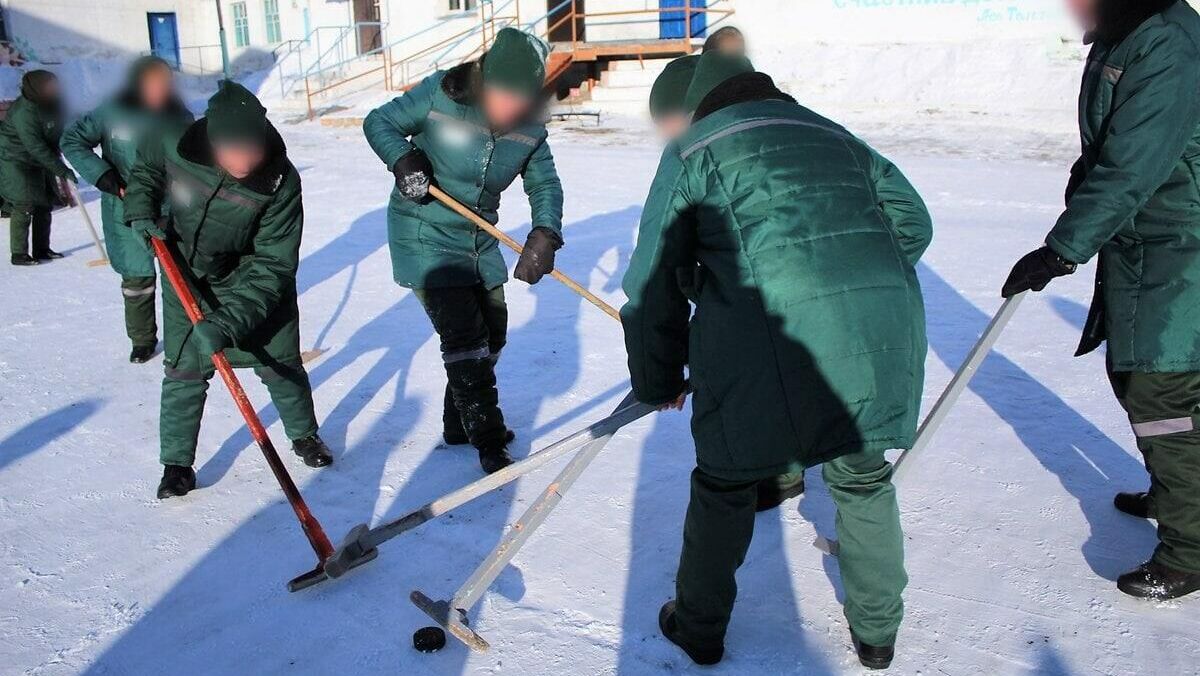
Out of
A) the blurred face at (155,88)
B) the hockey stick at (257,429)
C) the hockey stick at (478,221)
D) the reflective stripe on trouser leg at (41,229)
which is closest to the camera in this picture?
the hockey stick at (257,429)

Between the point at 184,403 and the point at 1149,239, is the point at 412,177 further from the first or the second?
the point at 1149,239

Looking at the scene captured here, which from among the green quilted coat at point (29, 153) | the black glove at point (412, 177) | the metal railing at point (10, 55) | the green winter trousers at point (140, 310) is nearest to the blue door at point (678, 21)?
the green quilted coat at point (29, 153)

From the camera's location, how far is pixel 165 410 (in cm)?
313

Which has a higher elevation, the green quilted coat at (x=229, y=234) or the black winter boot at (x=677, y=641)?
the green quilted coat at (x=229, y=234)

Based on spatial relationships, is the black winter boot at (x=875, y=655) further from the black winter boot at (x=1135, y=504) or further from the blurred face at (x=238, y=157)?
the blurred face at (x=238, y=157)

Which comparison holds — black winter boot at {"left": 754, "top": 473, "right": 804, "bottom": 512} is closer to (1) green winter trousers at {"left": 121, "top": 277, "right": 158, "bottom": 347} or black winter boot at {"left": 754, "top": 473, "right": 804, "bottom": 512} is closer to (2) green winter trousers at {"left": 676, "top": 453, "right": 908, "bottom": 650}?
(2) green winter trousers at {"left": 676, "top": 453, "right": 908, "bottom": 650}

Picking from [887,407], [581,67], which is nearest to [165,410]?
[887,407]

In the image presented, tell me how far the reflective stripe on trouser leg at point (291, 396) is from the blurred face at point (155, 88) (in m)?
1.67

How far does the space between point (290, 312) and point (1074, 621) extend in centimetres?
280

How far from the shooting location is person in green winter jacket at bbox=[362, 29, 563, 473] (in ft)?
9.82

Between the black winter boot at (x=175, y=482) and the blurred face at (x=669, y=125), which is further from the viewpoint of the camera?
the black winter boot at (x=175, y=482)

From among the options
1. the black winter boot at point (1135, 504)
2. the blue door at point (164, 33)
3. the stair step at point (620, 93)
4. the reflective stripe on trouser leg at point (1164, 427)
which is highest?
the blue door at point (164, 33)

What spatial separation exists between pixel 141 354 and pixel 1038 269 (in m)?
4.36

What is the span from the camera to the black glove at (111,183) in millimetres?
4254
